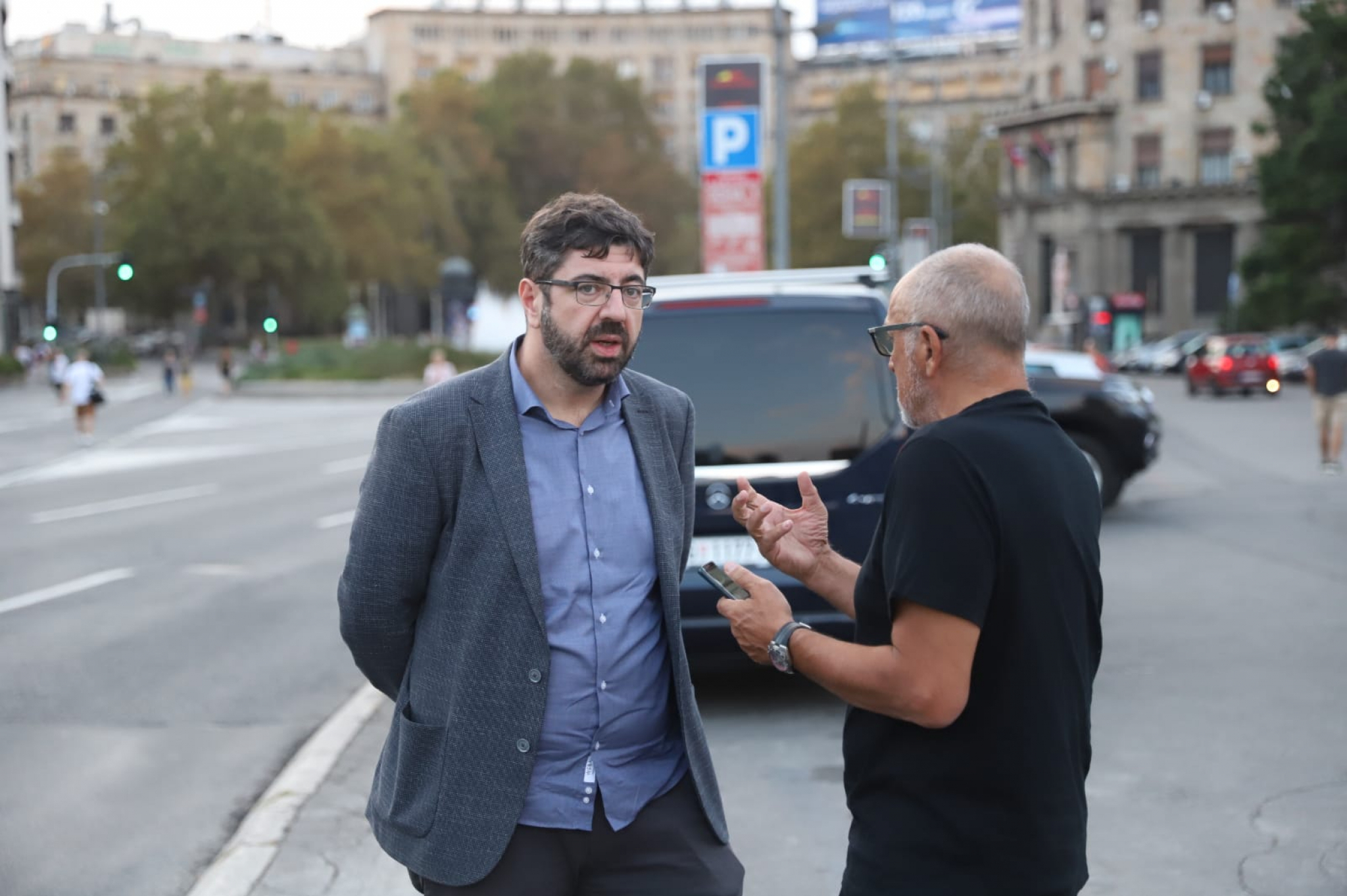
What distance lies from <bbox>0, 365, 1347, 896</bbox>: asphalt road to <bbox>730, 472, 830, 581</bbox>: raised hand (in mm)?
2335

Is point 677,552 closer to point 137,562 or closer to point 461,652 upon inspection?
point 461,652

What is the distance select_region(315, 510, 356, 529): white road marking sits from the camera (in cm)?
1738

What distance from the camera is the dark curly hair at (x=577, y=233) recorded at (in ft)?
10.9

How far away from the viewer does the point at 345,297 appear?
9425cm

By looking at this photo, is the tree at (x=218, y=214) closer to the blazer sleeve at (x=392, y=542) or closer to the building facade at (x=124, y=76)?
the building facade at (x=124, y=76)

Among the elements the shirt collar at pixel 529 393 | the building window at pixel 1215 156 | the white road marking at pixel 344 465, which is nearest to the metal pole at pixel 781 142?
the white road marking at pixel 344 465

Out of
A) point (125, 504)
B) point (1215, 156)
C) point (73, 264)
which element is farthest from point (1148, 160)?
point (125, 504)

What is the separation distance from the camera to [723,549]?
7793 mm

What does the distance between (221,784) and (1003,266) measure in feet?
16.8

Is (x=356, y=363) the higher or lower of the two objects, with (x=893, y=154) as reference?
lower

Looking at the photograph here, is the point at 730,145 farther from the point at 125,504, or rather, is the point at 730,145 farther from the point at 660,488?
the point at 660,488

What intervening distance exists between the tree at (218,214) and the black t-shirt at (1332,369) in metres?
73.1

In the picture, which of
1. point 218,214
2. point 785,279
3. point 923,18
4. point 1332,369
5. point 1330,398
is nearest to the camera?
point 785,279

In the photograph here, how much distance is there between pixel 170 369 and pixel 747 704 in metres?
50.9
